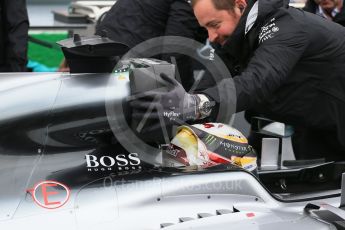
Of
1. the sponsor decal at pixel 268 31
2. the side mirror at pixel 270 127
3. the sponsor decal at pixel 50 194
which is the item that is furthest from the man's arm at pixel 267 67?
the sponsor decal at pixel 50 194

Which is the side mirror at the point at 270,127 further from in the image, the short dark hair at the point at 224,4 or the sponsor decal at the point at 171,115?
the sponsor decal at the point at 171,115

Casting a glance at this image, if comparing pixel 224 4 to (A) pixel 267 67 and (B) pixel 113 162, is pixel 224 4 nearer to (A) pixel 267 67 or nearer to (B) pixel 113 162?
(A) pixel 267 67

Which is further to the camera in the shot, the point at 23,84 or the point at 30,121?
the point at 23,84

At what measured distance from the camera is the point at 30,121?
192 centimetres

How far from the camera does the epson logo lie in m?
1.92

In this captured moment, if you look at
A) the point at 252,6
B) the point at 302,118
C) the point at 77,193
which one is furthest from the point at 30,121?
the point at 302,118

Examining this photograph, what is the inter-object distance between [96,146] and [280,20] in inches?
29.7

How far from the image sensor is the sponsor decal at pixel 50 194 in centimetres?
180

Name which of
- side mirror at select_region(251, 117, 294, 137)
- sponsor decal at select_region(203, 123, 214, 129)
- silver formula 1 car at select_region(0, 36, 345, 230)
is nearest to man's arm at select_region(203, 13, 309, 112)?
sponsor decal at select_region(203, 123, 214, 129)

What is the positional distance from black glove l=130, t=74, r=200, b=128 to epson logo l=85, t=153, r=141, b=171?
0.12 metres

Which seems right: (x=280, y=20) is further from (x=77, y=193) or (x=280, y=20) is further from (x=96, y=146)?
(x=77, y=193)

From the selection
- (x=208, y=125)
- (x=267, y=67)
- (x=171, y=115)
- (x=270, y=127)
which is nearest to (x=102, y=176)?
(x=171, y=115)

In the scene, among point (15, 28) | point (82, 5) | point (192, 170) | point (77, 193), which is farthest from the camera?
point (82, 5)

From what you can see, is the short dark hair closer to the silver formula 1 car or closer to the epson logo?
the silver formula 1 car
